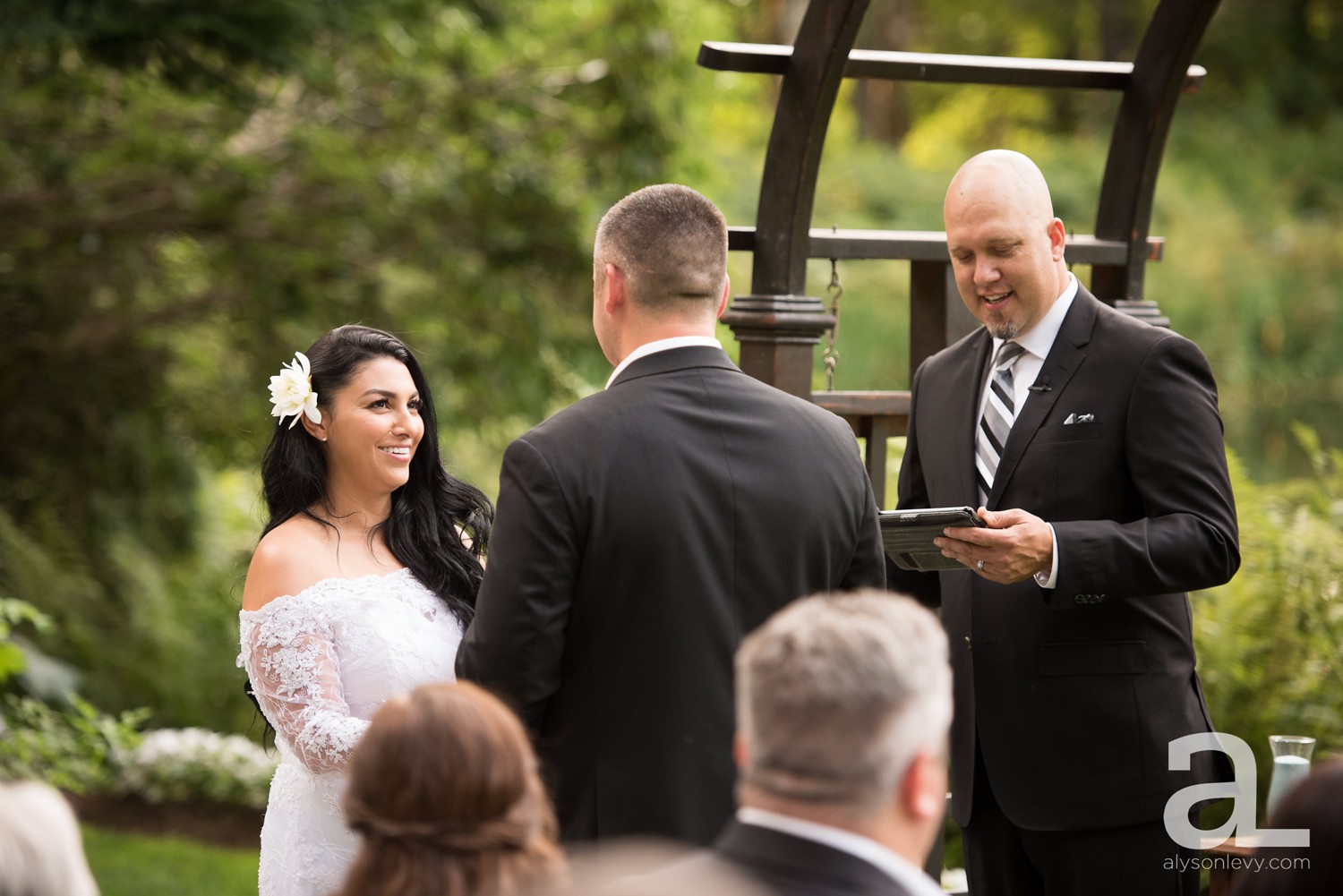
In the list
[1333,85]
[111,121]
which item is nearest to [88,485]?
[111,121]

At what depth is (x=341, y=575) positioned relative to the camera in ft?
11.5

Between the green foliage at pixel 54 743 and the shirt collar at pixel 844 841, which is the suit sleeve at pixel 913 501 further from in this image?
the green foliage at pixel 54 743

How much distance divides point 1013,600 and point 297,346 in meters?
6.34

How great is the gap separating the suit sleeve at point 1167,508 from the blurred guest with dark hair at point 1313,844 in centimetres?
123

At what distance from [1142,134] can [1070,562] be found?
2132 mm

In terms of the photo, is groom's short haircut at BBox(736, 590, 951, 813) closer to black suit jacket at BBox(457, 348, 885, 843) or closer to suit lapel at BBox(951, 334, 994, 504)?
black suit jacket at BBox(457, 348, 885, 843)

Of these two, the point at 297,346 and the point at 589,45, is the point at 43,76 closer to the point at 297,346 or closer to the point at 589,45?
the point at 297,346

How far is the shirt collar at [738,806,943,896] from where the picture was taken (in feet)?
5.50

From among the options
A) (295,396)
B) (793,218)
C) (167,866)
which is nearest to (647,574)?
(295,396)

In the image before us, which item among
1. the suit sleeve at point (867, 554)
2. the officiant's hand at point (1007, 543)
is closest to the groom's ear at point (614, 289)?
the suit sleeve at point (867, 554)

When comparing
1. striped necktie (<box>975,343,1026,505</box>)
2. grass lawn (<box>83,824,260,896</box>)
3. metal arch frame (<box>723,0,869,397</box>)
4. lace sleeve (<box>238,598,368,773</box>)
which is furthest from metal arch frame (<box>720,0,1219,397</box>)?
grass lawn (<box>83,824,260,896</box>)

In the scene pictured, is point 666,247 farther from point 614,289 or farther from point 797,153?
point 797,153

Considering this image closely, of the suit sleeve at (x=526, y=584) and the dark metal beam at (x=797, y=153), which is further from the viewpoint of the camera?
the dark metal beam at (x=797, y=153)

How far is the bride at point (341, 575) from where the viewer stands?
3330mm
